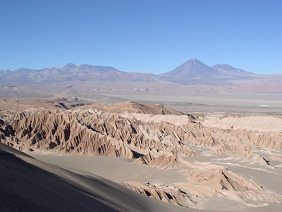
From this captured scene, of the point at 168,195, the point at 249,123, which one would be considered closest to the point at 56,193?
the point at 168,195

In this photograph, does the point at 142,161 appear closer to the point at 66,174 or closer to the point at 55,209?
the point at 66,174

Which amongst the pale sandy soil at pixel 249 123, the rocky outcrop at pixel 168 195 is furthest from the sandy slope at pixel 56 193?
the pale sandy soil at pixel 249 123

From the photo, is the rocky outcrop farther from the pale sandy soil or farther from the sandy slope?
the pale sandy soil

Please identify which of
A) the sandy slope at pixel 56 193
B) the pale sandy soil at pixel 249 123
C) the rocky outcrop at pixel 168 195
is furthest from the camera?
the pale sandy soil at pixel 249 123

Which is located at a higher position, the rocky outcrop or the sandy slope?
the sandy slope

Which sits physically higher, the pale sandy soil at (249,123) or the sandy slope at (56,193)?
the sandy slope at (56,193)

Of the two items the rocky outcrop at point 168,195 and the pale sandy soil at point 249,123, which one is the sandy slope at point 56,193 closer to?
the rocky outcrop at point 168,195

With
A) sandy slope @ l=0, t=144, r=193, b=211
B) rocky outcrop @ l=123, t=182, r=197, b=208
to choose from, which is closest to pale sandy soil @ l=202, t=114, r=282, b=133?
rocky outcrop @ l=123, t=182, r=197, b=208

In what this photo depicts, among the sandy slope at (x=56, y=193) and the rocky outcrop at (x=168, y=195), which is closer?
the sandy slope at (x=56, y=193)

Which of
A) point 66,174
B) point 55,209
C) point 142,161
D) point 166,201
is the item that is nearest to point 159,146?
point 142,161
